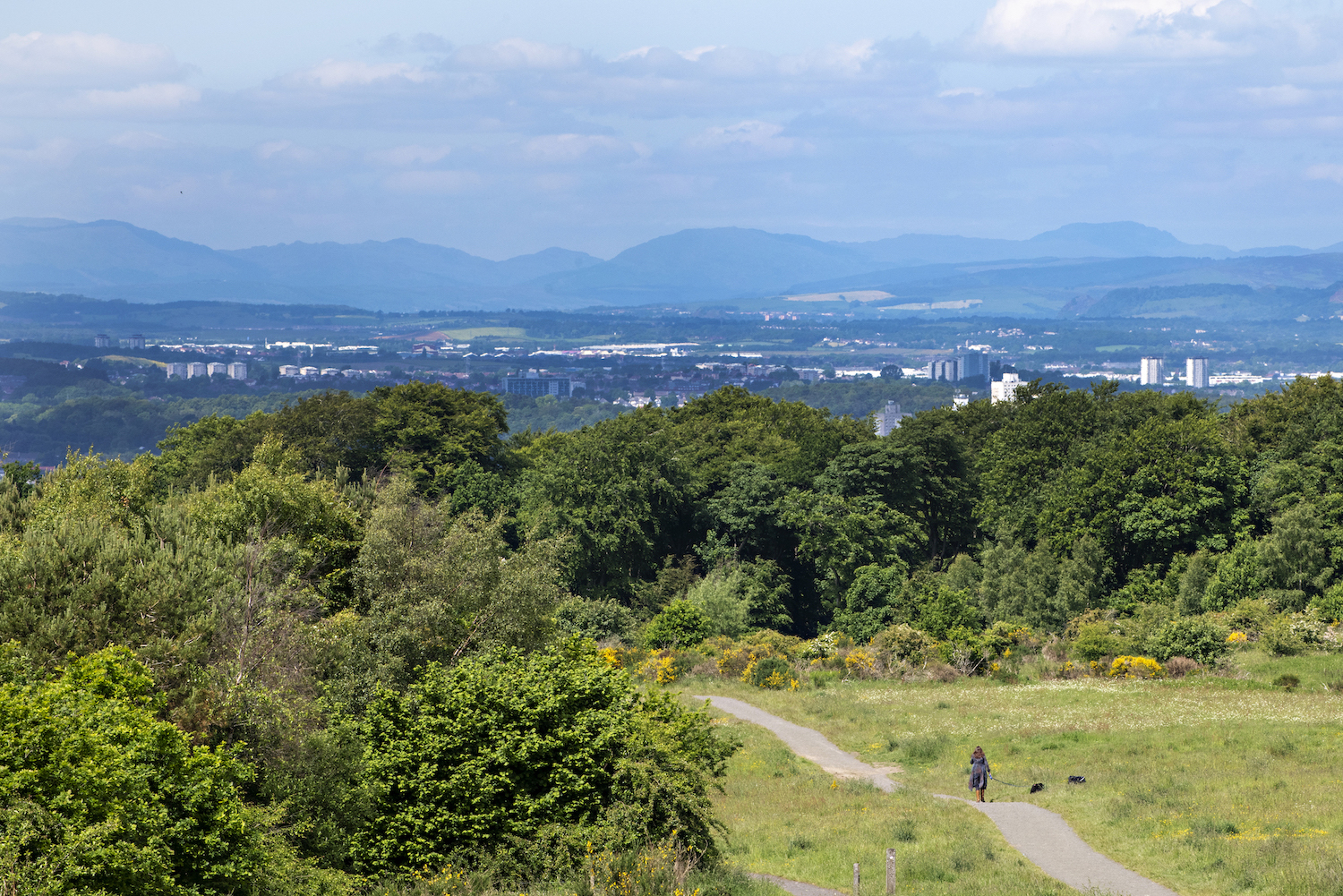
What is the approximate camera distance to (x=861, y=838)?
64.4ft

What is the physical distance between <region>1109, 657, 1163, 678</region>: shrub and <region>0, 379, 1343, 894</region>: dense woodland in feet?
3.35

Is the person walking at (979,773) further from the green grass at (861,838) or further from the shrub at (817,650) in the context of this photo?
the shrub at (817,650)

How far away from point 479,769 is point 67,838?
6.02m

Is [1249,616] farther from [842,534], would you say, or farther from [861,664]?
[842,534]

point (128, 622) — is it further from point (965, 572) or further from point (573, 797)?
point (965, 572)

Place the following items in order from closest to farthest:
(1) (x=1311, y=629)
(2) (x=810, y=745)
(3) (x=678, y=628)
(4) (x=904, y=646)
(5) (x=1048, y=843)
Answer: (5) (x=1048, y=843), (2) (x=810, y=745), (1) (x=1311, y=629), (4) (x=904, y=646), (3) (x=678, y=628)

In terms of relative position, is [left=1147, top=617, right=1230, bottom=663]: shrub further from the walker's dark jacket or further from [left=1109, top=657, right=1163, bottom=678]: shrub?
the walker's dark jacket

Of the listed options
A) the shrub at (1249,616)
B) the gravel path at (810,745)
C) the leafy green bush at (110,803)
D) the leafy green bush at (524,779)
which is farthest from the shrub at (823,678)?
the leafy green bush at (110,803)

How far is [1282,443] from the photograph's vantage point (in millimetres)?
56094

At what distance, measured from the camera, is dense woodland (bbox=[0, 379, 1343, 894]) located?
15055 millimetres

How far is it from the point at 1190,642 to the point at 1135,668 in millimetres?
1863

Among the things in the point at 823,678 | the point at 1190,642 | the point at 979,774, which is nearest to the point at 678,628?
the point at 823,678

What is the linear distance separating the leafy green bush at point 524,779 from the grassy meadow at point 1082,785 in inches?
101

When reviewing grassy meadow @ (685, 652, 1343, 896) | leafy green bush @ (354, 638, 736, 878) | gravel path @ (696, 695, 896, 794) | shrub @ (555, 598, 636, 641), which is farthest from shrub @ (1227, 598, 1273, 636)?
leafy green bush @ (354, 638, 736, 878)
